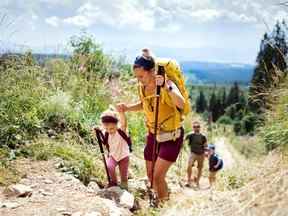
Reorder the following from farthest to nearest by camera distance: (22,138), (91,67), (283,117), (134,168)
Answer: (91,67) → (134,168) → (22,138) → (283,117)

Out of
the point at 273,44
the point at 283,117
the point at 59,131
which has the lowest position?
the point at 59,131

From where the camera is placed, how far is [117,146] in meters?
6.31

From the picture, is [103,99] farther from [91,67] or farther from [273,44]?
[273,44]

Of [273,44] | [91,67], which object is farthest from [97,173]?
[91,67]

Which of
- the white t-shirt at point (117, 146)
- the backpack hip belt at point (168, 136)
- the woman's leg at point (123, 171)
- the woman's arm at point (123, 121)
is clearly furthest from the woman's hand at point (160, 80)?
the woman's leg at point (123, 171)

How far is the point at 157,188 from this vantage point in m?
5.59

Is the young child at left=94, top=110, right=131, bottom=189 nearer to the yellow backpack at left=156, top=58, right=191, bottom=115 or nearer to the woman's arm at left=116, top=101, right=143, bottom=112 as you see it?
the woman's arm at left=116, top=101, right=143, bottom=112

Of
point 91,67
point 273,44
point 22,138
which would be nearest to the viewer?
point 273,44

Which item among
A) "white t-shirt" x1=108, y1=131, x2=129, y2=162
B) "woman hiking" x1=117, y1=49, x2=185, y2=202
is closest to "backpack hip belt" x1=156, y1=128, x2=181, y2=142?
"woman hiking" x1=117, y1=49, x2=185, y2=202

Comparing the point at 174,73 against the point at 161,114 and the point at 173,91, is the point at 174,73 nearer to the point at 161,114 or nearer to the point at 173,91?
the point at 173,91

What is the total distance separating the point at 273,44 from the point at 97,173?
278cm

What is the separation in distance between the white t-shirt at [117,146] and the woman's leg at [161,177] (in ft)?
2.69

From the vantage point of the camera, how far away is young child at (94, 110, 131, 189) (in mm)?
6219

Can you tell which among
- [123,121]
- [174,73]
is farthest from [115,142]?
[174,73]
